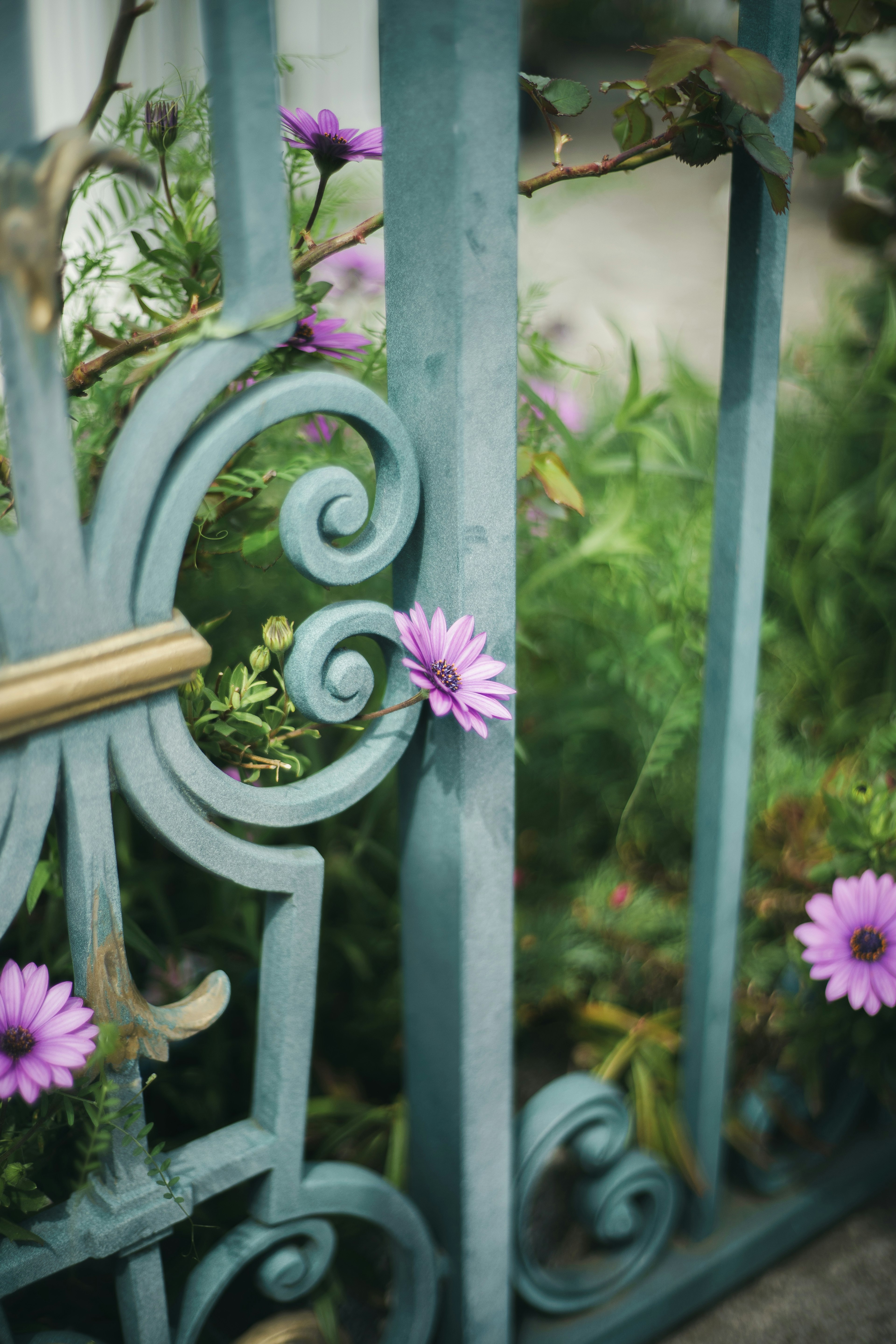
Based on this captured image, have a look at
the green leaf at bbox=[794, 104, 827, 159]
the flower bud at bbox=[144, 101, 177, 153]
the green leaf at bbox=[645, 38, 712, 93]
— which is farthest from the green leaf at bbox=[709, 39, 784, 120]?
the flower bud at bbox=[144, 101, 177, 153]

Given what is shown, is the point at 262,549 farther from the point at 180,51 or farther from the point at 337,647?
the point at 180,51

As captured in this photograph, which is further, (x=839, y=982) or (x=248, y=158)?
(x=839, y=982)

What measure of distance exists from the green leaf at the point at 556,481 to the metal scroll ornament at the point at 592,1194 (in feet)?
1.65

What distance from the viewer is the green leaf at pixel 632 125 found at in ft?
2.23

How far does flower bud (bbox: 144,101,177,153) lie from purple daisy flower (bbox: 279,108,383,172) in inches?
2.7

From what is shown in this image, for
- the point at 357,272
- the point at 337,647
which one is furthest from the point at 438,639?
the point at 357,272

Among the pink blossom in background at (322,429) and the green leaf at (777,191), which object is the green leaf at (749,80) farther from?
the pink blossom in background at (322,429)

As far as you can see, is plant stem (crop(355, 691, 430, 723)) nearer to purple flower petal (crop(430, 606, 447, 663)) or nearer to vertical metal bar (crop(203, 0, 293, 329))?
purple flower petal (crop(430, 606, 447, 663))

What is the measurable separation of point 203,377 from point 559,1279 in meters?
0.85

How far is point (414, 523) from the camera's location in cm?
65

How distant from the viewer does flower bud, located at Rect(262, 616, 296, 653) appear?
599 mm

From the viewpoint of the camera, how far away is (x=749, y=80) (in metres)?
0.60

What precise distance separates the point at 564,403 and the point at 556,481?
0.59 metres

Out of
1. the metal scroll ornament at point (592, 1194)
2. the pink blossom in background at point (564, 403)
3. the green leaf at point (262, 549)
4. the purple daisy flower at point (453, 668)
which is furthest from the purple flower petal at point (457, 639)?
the pink blossom in background at point (564, 403)
